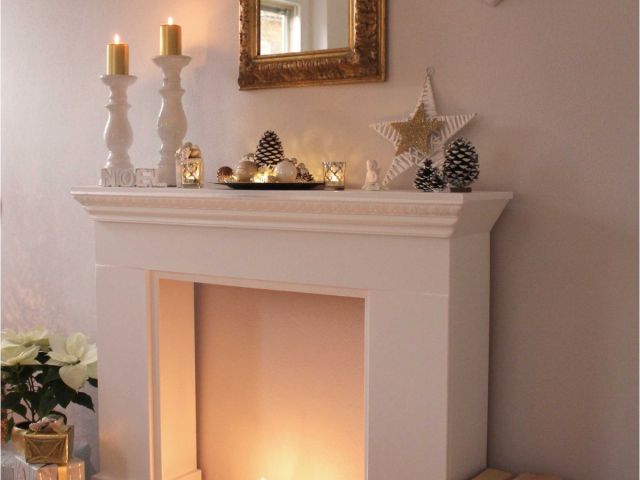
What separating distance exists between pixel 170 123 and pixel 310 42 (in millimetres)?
452

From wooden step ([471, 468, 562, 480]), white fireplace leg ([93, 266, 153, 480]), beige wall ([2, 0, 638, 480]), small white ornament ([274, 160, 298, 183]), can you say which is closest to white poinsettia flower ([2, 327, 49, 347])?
white fireplace leg ([93, 266, 153, 480])

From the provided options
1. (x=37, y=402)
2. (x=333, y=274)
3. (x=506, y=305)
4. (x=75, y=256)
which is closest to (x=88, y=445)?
(x=37, y=402)

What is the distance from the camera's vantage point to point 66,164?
9.32 ft

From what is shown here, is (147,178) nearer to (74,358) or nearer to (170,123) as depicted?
(170,123)

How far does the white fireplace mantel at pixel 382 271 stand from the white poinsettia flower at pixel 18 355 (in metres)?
0.40

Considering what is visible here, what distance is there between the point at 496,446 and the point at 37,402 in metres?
1.30

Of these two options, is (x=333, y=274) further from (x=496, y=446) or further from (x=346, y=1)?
(x=346, y=1)

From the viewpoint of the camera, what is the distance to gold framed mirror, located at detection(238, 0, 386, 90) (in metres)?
2.07

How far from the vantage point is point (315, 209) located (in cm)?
189

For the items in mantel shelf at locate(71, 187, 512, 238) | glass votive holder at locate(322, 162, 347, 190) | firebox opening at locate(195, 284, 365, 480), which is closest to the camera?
mantel shelf at locate(71, 187, 512, 238)

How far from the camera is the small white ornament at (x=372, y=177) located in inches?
78.5

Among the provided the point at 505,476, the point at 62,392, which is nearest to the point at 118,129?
the point at 62,392

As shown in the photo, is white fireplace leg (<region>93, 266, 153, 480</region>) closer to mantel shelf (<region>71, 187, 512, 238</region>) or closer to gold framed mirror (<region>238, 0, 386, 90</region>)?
mantel shelf (<region>71, 187, 512, 238</region>)

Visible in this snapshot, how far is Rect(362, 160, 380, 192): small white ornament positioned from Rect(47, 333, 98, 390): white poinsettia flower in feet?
3.34
